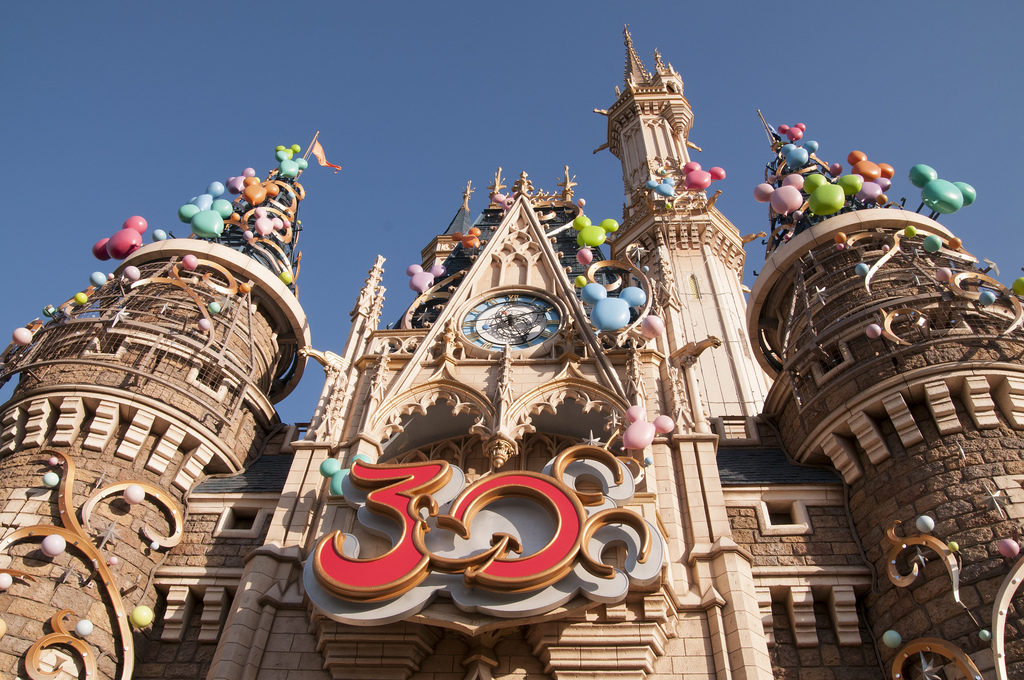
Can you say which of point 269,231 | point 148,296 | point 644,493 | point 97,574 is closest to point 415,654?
point 644,493

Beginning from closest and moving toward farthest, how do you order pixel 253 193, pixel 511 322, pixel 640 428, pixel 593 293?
pixel 640 428
pixel 593 293
pixel 511 322
pixel 253 193

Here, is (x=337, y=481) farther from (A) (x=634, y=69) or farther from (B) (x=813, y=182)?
(A) (x=634, y=69)

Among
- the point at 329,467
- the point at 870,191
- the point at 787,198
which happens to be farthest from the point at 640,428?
the point at 870,191

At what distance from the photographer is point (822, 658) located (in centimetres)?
1274

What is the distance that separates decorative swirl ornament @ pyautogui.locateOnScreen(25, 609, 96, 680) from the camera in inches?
482

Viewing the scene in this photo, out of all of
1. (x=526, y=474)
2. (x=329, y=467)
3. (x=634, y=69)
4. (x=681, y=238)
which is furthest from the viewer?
(x=634, y=69)

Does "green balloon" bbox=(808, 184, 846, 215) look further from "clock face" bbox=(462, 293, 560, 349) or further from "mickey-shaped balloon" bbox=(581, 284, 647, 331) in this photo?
"clock face" bbox=(462, 293, 560, 349)

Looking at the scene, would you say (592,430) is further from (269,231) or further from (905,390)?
(269,231)

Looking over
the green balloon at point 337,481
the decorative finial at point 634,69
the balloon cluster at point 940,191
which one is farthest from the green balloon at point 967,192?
the decorative finial at point 634,69

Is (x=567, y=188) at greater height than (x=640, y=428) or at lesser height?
greater

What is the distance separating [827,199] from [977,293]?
3289 millimetres

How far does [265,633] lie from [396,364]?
634cm

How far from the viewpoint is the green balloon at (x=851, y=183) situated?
17000 millimetres

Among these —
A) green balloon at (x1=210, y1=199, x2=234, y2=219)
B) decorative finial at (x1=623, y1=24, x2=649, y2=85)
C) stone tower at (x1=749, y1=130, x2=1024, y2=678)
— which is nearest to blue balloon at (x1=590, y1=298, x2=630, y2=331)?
stone tower at (x1=749, y1=130, x2=1024, y2=678)
